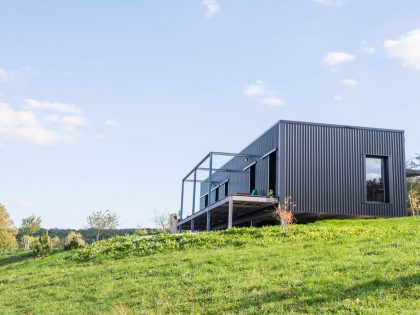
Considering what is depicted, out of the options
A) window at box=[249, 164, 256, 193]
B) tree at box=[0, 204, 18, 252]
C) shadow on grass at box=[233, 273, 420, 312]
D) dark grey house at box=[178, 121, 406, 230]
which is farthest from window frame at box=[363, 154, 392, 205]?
tree at box=[0, 204, 18, 252]

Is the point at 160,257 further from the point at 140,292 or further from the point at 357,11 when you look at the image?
the point at 357,11

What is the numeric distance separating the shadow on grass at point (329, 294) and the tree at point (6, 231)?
3732 centimetres

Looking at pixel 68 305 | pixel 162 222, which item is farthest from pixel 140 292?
pixel 162 222

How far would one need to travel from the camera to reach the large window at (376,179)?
22141 millimetres

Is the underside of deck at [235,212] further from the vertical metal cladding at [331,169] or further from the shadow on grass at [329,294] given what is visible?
the shadow on grass at [329,294]

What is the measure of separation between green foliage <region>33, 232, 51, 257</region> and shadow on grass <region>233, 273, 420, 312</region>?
1339cm

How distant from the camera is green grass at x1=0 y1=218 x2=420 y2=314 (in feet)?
24.2

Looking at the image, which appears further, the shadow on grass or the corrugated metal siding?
the corrugated metal siding

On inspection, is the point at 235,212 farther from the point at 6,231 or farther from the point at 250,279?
the point at 6,231

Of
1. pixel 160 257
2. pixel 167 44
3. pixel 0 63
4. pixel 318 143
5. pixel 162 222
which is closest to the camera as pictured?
pixel 160 257

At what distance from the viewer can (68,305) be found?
31.5 feet

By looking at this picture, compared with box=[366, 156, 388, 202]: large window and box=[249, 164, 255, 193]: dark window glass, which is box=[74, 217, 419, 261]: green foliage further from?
box=[249, 164, 255, 193]: dark window glass

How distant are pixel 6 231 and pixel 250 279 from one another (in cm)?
3708

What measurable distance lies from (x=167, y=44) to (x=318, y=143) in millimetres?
7297
